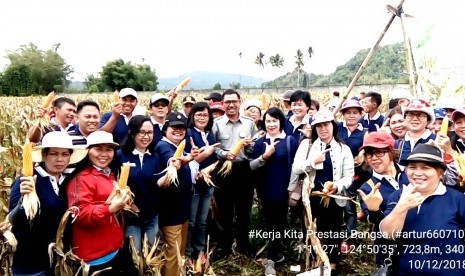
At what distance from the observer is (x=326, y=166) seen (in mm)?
4191

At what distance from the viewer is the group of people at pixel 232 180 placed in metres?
2.57

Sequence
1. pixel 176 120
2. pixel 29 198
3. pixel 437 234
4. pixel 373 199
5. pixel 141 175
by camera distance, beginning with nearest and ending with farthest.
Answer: pixel 437 234
pixel 29 198
pixel 373 199
pixel 141 175
pixel 176 120

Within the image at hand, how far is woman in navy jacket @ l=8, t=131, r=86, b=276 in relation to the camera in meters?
2.83

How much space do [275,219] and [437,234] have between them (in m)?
2.46

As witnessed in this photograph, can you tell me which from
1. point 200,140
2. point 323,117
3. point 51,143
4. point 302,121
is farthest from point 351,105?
point 51,143

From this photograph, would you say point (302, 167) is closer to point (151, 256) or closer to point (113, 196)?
point (151, 256)

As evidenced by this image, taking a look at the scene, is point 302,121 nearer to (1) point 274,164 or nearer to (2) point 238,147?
(1) point 274,164

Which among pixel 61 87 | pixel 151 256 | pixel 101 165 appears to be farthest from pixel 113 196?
pixel 61 87

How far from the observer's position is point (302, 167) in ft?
13.6

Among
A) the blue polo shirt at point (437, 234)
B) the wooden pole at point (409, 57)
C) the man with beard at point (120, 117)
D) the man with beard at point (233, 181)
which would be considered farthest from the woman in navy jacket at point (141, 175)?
the wooden pole at point (409, 57)

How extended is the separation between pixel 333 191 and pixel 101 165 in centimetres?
215

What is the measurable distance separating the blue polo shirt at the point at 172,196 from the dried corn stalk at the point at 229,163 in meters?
0.78

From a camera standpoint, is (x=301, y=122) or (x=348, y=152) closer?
(x=348, y=152)

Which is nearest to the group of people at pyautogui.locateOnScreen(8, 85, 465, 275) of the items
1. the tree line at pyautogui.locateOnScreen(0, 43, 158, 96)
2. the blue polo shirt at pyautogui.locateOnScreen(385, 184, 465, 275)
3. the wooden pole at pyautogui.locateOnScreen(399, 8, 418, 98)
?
the blue polo shirt at pyautogui.locateOnScreen(385, 184, 465, 275)
